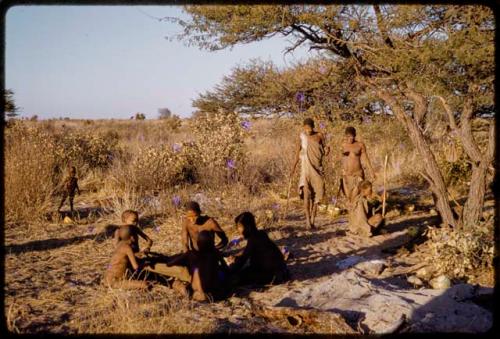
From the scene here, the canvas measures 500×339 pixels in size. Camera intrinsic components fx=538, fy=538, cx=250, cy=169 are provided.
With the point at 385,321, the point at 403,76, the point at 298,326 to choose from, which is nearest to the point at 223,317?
the point at 298,326

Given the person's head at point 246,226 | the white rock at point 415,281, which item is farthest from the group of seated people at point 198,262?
the white rock at point 415,281

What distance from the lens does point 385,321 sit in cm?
439

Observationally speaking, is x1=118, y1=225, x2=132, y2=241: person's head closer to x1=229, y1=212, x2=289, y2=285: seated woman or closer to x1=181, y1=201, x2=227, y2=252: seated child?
x1=181, y1=201, x2=227, y2=252: seated child

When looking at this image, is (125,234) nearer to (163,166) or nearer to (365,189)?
(365,189)

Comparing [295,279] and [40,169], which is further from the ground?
[40,169]

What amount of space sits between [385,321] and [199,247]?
1907 mm

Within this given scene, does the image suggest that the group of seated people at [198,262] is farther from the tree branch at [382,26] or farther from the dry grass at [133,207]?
the tree branch at [382,26]

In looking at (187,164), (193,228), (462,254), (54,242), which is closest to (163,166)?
(187,164)

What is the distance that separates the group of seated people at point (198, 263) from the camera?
203 inches

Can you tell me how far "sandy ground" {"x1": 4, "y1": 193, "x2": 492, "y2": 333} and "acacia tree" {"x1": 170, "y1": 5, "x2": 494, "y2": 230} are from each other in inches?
64.2

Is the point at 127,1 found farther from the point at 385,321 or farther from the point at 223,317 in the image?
the point at 385,321

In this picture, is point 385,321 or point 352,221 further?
point 352,221

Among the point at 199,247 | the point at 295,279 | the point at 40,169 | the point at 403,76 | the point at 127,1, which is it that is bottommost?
the point at 295,279

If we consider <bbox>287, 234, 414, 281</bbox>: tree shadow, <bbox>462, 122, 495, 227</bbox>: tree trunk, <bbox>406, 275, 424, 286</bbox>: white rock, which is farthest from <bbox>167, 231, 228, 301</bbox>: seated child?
<bbox>462, 122, 495, 227</bbox>: tree trunk
